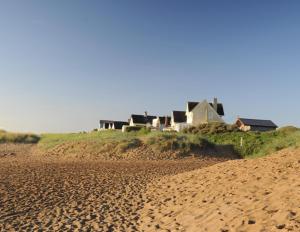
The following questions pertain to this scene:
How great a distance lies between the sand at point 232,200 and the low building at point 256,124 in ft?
206

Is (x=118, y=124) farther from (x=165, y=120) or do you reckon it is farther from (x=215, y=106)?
(x=215, y=106)

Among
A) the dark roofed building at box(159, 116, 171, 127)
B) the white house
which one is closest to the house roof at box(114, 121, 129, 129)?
the dark roofed building at box(159, 116, 171, 127)

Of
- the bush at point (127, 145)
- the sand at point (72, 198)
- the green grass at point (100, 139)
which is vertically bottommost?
the sand at point (72, 198)

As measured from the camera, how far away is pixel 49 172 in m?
22.1

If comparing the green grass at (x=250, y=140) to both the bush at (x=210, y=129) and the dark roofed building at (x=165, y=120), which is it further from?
the dark roofed building at (x=165, y=120)

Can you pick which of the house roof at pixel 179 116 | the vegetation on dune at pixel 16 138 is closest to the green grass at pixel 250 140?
the vegetation on dune at pixel 16 138

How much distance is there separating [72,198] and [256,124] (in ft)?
228

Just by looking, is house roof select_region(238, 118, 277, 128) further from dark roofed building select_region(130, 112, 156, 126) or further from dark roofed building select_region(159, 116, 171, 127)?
dark roofed building select_region(130, 112, 156, 126)

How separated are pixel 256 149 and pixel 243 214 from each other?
31.2m

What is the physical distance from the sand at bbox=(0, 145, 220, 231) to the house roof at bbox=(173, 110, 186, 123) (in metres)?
57.4

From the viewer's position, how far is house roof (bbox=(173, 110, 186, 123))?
81188 millimetres

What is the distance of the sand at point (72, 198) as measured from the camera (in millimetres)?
11461

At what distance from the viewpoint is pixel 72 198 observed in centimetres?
1509

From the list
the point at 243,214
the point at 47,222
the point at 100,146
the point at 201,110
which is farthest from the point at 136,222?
the point at 201,110
